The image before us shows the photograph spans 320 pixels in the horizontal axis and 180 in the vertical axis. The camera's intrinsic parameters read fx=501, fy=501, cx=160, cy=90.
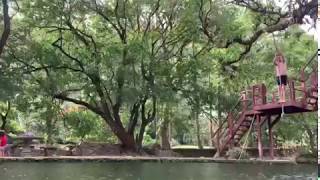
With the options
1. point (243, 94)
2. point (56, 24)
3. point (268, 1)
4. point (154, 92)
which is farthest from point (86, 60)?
point (268, 1)

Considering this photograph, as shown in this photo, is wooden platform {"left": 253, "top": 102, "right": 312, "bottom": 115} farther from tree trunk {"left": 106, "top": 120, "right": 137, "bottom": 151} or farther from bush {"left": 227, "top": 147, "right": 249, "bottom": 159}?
tree trunk {"left": 106, "top": 120, "right": 137, "bottom": 151}

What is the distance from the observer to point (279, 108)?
15672 millimetres

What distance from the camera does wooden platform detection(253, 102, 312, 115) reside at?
1500 centimetres

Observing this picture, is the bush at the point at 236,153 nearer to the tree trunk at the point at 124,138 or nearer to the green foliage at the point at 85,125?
the tree trunk at the point at 124,138

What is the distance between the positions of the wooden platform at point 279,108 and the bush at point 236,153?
1.50 metres

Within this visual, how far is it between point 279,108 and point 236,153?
2.12 meters

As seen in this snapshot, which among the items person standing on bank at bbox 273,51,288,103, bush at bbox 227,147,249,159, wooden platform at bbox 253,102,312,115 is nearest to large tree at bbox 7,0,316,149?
wooden platform at bbox 253,102,312,115

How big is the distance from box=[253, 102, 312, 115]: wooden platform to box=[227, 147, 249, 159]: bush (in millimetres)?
1503

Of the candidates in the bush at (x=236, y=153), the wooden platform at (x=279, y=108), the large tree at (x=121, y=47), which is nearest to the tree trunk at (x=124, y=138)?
the large tree at (x=121, y=47)

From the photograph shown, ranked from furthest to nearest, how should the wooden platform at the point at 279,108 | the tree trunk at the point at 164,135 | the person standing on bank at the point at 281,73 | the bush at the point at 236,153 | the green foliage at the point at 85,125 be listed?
the green foliage at the point at 85,125 < the tree trunk at the point at 164,135 < the bush at the point at 236,153 < the wooden platform at the point at 279,108 < the person standing on bank at the point at 281,73

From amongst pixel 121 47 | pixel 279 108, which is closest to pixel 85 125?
pixel 121 47

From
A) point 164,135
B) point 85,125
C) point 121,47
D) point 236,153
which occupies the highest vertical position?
point 121,47

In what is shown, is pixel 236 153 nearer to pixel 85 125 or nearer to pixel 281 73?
pixel 281 73

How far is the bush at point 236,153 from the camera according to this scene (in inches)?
642
